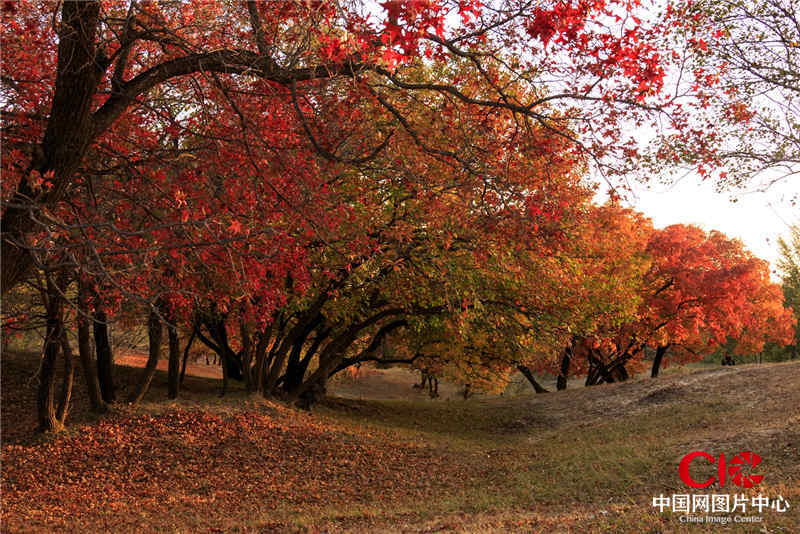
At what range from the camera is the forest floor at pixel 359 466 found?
27.5 feet

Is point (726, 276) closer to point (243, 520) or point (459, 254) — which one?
point (459, 254)

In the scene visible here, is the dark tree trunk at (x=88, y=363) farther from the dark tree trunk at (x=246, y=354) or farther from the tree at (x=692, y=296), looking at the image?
the tree at (x=692, y=296)

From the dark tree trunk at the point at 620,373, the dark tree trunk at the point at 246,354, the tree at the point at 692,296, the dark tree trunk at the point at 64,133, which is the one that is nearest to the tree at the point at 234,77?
the dark tree trunk at the point at 64,133

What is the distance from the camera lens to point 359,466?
12.1 metres

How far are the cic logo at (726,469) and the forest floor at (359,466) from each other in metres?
0.20

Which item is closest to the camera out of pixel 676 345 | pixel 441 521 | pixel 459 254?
pixel 441 521

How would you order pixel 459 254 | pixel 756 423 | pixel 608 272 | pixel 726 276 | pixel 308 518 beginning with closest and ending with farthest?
pixel 308 518
pixel 756 423
pixel 459 254
pixel 608 272
pixel 726 276

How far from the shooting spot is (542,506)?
8.87m

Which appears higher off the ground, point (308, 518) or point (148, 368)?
point (148, 368)

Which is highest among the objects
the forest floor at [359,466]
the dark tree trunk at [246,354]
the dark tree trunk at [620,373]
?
the dark tree trunk at [246,354]

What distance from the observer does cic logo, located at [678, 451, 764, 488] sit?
8.60 meters

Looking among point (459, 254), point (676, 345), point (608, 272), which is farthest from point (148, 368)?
point (676, 345)

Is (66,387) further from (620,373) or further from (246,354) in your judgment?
(620,373)

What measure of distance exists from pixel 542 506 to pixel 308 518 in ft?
12.2
